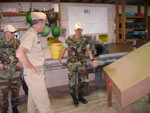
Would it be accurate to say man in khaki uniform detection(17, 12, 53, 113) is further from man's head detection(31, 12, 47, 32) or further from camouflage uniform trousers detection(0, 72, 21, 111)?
camouflage uniform trousers detection(0, 72, 21, 111)

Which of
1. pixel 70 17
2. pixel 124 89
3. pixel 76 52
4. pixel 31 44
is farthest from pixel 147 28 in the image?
pixel 31 44

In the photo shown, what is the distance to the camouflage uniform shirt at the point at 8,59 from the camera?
6.89 ft

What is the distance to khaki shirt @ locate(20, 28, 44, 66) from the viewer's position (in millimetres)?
1460

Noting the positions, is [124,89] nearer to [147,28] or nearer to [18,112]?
[18,112]

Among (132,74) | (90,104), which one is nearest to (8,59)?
(90,104)

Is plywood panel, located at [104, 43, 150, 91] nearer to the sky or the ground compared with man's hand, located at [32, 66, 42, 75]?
nearer to the ground

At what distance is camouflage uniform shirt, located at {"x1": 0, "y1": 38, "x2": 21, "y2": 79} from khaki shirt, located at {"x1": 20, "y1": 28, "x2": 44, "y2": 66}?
0.77m

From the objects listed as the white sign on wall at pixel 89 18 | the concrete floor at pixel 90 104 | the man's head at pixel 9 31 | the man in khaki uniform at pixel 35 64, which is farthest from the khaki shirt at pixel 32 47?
the white sign on wall at pixel 89 18

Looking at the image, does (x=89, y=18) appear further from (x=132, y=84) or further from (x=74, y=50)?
(x=132, y=84)

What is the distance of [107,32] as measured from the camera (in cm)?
371

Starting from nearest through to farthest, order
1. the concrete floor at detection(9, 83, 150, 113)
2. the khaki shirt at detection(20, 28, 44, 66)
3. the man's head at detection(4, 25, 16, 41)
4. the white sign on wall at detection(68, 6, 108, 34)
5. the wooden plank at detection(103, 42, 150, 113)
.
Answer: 1. the wooden plank at detection(103, 42, 150, 113)
2. the khaki shirt at detection(20, 28, 44, 66)
3. the man's head at detection(4, 25, 16, 41)
4. the concrete floor at detection(9, 83, 150, 113)
5. the white sign on wall at detection(68, 6, 108, 34)

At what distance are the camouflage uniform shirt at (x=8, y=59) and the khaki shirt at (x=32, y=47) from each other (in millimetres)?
774

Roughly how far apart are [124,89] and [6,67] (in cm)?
→ 178

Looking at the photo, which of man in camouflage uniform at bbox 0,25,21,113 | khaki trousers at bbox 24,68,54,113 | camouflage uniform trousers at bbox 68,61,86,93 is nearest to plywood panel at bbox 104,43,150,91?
camouflage uniform trousers at bbox 68,61,86,93
